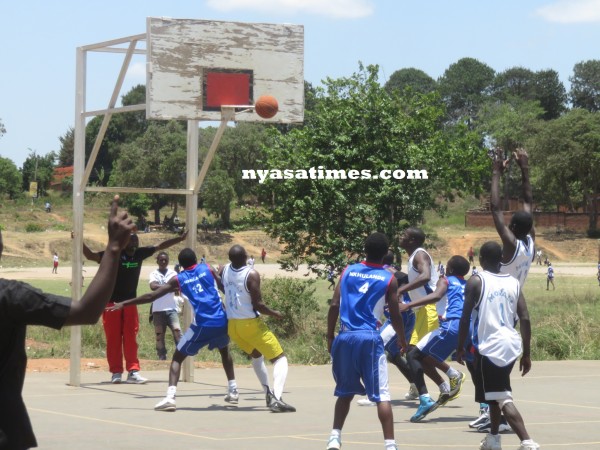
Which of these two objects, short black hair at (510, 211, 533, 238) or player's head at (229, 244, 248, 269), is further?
player's head at (229, 244, 248, 269)

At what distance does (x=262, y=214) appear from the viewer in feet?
88.3

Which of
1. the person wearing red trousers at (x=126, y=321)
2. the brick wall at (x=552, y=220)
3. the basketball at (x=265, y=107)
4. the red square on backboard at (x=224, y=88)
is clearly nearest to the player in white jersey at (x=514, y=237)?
the basketball at (x=265, y=107)

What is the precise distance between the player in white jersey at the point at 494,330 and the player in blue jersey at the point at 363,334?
64cm

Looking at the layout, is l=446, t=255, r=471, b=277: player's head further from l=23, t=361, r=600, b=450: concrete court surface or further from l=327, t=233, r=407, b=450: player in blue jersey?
l=327, t=233, r=407, b=450: player in blue jersey

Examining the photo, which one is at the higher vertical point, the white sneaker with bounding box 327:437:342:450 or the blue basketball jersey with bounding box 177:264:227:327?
the blue basketball jersey with bounding box 177:264:227:327

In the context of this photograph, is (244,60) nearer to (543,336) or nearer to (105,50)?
(105,50)

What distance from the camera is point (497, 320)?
28.9 ft

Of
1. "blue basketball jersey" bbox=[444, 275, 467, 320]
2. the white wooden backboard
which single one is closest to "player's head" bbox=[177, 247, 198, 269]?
the white wooden backboard

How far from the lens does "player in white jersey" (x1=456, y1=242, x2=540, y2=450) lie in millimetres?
8734

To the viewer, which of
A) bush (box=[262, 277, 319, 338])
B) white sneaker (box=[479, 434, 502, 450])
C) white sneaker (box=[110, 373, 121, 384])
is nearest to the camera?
white sneaker (box=[479, 434, 502, 450])

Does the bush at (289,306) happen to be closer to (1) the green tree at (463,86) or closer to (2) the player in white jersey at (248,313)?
(2) the player in white jersey at (248,313)

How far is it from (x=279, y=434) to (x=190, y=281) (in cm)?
264

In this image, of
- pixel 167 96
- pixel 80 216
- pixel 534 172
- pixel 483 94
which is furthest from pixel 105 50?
pixel 483 94

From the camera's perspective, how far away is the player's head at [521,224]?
9.12 metres
